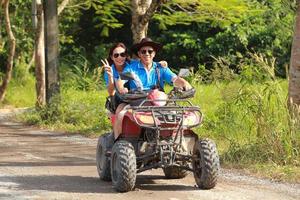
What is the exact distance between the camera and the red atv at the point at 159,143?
8.32 meters

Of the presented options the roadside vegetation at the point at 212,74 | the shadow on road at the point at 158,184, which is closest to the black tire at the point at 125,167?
the shadow on road at the point at 158,184

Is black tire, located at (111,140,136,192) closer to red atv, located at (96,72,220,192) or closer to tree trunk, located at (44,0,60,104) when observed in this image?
red atv, located at (96,72,220,192)

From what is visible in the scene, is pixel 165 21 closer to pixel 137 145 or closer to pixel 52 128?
pixel 52 128

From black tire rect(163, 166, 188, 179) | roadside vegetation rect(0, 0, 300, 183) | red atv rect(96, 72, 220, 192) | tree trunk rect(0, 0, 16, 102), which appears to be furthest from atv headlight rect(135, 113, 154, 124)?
tree trunk rect(0, 0, 16, 102)

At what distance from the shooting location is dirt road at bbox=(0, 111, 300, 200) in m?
8.20

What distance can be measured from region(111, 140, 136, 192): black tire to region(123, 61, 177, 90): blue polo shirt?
104 centimetres

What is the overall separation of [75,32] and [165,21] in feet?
42.4

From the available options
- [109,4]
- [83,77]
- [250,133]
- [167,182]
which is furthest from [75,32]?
[167,182]

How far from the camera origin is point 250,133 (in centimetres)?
1146

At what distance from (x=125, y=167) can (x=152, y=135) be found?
1.97 feet

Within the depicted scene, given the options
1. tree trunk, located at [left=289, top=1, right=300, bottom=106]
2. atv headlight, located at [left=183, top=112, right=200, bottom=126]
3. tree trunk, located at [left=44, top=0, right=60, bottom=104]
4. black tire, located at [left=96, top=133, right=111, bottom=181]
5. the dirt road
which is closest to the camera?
the dirt road

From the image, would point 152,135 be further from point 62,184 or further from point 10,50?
point 10,50

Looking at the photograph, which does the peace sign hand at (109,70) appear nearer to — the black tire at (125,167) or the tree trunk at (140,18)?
the black tire at (125,167)

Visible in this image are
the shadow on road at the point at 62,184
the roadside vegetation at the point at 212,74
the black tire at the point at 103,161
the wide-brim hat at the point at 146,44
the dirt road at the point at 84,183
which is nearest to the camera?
the dirt road at the point at 84,183
